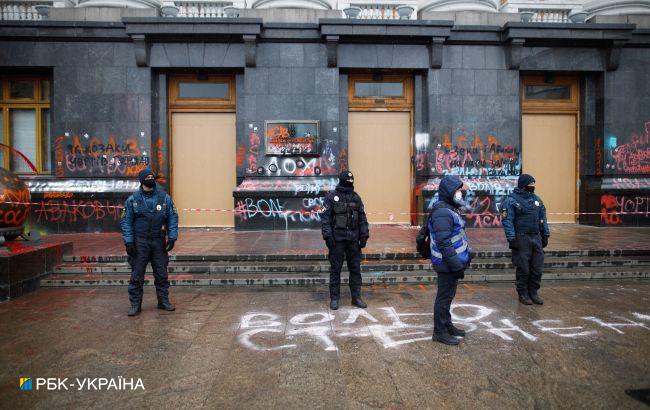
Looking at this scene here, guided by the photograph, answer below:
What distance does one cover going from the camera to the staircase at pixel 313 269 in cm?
752

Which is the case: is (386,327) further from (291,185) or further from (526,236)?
(291,185)

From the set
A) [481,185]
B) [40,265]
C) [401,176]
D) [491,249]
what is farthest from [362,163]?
[40,265]

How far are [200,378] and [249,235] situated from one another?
7.75 m

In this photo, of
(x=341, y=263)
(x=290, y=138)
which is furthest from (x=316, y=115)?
(x=341, y=263)

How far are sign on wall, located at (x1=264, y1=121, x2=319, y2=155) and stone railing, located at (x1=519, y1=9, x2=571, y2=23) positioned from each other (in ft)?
26.8

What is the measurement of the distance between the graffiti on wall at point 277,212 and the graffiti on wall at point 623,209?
8826 millimetres

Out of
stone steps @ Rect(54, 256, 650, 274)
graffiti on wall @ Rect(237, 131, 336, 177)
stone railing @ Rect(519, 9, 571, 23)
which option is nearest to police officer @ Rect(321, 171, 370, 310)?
stone steps @ Rect(54, 256, 650, 274)

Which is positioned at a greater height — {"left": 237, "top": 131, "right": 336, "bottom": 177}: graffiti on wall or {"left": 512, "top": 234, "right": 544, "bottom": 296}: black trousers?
{"left": 237, "top": 131, "right": 336, "bottom": 177}: graffiti on wall

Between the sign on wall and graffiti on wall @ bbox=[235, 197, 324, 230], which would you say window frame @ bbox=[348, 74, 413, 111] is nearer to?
the sign on wall

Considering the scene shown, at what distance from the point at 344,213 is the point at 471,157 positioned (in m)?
8.20

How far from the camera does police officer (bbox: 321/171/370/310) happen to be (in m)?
6.09

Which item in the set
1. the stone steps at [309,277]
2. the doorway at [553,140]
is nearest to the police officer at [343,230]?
the stone steps at [309,277]

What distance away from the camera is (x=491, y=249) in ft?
29.6

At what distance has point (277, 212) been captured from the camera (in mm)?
12344
